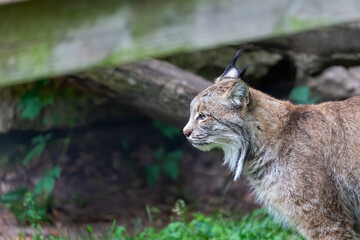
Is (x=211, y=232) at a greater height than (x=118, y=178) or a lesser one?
greater

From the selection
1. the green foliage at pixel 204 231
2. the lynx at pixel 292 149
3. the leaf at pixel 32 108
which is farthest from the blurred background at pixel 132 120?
the lynx at pixel 292 149

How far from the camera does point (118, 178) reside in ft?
20.9

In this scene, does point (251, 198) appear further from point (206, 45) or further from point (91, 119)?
point (206, 45)

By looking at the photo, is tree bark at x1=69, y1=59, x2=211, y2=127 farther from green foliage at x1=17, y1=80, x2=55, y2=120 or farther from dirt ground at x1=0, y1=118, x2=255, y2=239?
dirt ground at x1=0, y1=118, x2=255, y2=239

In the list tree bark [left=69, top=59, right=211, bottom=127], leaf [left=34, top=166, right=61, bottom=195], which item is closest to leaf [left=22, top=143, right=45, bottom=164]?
leaf [left=34, top=166, right=61, bottom=195]

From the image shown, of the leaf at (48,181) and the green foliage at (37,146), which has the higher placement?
the green foliage at (37,146)

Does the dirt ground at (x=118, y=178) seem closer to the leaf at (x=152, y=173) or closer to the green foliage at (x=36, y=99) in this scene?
the leaf at (x=152, y=173)

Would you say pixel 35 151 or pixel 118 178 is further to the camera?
pixel 118 178

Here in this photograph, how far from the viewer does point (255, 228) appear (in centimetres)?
454

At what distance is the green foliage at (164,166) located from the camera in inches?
235

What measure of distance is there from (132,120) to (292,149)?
3075 millimetres

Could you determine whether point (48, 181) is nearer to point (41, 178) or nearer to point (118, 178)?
point (41, 178)

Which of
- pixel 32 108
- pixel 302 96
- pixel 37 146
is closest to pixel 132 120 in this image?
pixel 37 146

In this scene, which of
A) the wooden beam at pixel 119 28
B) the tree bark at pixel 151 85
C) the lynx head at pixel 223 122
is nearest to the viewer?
the wooden beam at pixel 119 28
